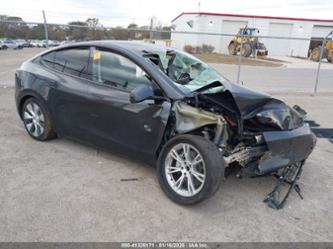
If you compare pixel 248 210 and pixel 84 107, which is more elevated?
pixel 84 107

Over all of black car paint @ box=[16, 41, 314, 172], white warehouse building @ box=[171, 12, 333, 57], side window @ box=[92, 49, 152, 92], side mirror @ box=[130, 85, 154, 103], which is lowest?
black car paint @ box=[16, 41, 314, 172]

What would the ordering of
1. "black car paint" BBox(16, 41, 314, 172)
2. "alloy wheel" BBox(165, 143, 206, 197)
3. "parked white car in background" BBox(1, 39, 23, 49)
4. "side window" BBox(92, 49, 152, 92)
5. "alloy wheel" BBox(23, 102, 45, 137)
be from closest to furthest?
"alloy wheel" BBox(165, 143, 206, 197) → "black car paint" BBox(16, 41, 314, 172) → "side window" BBox(92, 49, 152, 92) → "alloy wheel" BBox(23, 102, 45, 137) → "parked white car in background" BBox(1, 39, 23, 49)

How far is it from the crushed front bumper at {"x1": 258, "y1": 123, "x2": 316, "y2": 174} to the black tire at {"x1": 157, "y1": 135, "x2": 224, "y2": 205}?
51 cm

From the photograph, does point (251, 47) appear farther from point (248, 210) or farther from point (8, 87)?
point (248, 210)

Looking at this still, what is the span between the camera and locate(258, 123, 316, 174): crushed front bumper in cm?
302

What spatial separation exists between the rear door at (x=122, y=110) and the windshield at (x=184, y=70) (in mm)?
344

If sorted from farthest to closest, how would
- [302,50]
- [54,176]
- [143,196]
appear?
[302,50] → [54,176] → [143,196]

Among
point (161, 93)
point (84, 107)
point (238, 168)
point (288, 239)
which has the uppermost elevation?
point (161, 93)

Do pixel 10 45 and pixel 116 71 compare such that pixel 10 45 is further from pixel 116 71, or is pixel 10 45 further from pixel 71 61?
pixel 116 71

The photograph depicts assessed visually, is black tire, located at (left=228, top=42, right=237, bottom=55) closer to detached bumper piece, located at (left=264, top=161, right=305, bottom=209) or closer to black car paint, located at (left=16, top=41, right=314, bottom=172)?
black car paint, located at (left=16, top=41, right=314, bottom=172)

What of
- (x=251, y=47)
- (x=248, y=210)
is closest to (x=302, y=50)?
(x=251, y=47)

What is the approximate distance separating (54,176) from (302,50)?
4184 cm

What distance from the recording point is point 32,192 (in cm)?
318

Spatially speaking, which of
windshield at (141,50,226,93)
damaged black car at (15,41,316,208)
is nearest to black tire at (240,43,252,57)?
windshield at (141,50,226,93)
